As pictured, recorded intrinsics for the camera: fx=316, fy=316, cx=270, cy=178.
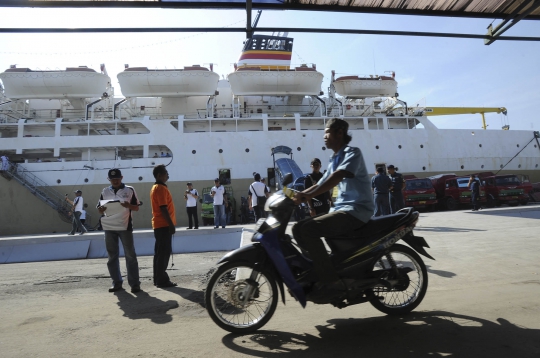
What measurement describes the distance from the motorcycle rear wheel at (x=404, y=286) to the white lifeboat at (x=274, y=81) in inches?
613

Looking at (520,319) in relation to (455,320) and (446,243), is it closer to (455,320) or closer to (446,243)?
(455,320)

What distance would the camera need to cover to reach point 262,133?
16594 mm

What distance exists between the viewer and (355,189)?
2215 millimetres

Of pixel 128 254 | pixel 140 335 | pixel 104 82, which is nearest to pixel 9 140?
pixel 104 82

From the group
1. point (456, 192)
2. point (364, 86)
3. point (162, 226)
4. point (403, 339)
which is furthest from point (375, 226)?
point (364, 86)

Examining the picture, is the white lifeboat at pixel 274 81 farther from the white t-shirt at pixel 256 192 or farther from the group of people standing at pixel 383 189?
the group of people standing at pixel 383 189

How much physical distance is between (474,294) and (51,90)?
1962 centimetres

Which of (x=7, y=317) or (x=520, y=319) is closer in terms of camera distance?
(x=520, y=319)

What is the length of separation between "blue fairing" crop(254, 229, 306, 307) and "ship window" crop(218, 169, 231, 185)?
13727 mm

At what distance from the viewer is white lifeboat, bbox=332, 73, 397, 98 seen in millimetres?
18359

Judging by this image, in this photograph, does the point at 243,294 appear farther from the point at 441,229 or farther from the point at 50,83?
the point at 50,83

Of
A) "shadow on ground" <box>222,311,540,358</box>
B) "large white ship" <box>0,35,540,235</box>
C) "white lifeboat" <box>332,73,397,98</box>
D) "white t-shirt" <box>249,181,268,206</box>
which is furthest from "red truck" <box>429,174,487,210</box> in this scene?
"shadow on ground" <box>222,311,540,358</box>

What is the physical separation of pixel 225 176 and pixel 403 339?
14277mm

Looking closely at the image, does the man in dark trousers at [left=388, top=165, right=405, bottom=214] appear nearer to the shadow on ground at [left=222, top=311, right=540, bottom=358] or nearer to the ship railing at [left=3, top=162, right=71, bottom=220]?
the shadow on ground at [left=222, top=311, right=540, bottom=358]
